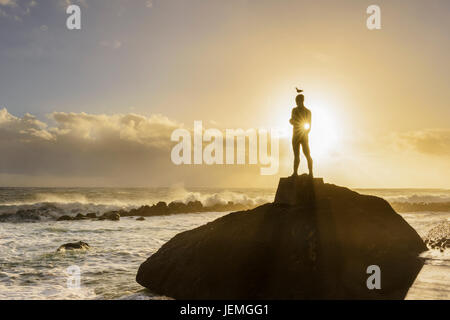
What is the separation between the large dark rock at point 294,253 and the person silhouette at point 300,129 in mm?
730

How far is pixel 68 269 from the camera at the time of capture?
11844 millimetres

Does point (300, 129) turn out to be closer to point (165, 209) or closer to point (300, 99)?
point (300, 99)

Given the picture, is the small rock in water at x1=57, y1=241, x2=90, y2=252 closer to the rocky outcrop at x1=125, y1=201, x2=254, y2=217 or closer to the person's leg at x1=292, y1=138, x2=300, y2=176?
the person's leg at x1=292, y1=138, x2=300, y2=176

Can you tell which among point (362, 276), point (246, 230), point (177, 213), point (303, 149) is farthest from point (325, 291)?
point (177, 213)

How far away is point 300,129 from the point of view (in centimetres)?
995

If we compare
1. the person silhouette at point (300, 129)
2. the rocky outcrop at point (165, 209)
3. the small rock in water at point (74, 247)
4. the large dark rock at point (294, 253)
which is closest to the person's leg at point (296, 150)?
the person silhouette at point (300, 129)

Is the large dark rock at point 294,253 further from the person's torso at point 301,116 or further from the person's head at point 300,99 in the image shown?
the person's head at point 300,99

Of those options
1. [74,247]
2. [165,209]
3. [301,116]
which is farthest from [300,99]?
[165,209]

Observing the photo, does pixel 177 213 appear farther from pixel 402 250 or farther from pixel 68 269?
pixel 402 250

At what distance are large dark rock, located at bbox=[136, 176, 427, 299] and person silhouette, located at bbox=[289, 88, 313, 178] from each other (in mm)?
730

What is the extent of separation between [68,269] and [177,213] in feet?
80.7

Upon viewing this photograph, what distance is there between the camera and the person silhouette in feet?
32.3

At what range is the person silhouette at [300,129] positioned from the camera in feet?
32.3

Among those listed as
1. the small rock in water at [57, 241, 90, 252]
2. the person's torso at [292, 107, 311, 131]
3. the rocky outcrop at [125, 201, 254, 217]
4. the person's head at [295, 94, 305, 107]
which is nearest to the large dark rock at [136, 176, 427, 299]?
the person's torso at [292, 107, 311, 131]
